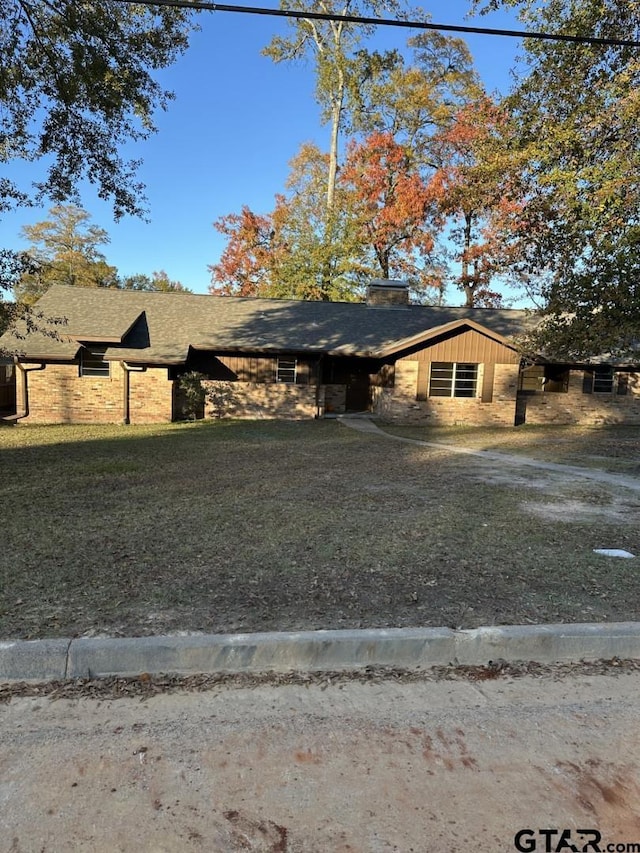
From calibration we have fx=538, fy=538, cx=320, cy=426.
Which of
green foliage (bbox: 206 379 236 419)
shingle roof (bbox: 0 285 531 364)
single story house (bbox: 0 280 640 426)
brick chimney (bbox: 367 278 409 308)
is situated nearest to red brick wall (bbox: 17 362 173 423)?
single story house (bbox: 0 280 640 426)

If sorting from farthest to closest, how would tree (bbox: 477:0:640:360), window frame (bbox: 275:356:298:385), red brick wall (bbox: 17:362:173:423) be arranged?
window frame (bbox: 275:356:298:385)
red brick wall (bbox: 17:362:173:423)
tree (bbox: 477:0:640:360)

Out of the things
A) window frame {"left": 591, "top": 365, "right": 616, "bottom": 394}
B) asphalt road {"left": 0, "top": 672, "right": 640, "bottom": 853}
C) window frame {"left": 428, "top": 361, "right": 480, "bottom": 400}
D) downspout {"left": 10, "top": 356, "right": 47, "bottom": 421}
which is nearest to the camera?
asphalt road {"left": 0, "top": 672, "right": 640, "bottom": 853}

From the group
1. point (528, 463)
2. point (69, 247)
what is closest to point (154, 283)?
point (69, 247)

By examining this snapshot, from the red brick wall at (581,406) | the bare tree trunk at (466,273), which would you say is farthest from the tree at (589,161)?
the bare tree trunk at (466,273)

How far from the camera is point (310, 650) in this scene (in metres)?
3.26

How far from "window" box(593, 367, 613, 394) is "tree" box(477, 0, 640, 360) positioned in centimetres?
1128

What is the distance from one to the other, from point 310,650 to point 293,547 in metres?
2.03

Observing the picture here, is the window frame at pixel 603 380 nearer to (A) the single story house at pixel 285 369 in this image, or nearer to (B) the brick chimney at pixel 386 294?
(A) the single story house at pixel 285 369

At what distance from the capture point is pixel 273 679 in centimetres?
309

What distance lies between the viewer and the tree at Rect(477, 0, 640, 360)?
29.4 feet

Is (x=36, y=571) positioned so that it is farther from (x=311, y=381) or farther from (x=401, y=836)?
(x=311, y=381)

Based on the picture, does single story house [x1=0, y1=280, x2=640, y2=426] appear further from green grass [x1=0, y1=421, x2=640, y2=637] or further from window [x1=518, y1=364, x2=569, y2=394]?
green grass [x1=0, y1=421, x2=640, y2=637]

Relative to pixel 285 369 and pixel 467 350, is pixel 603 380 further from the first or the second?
pixel 285 369

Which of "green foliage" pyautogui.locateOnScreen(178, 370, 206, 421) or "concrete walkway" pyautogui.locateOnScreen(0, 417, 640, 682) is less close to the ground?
"green foliage" pyautogui.locateOnScreen(178, 370, 206, 421)
